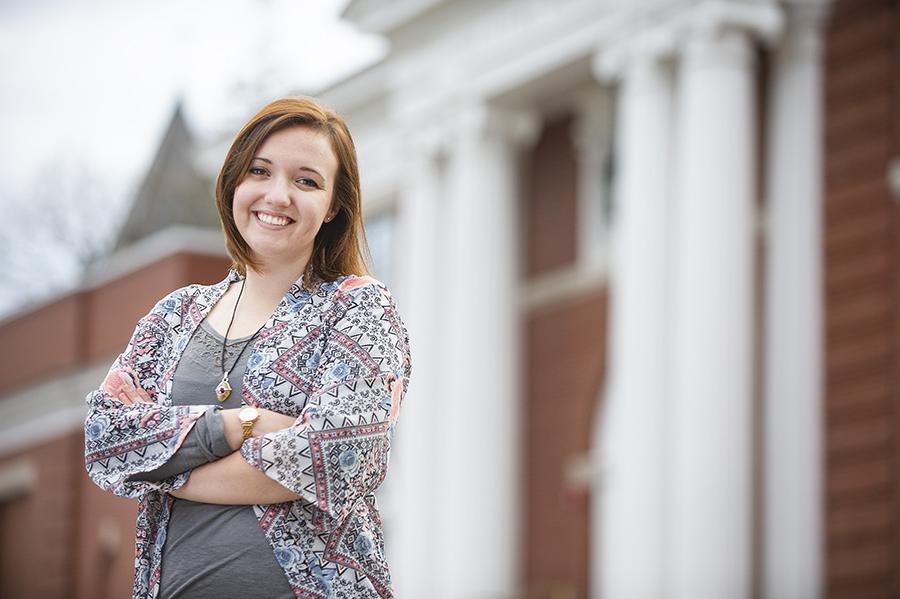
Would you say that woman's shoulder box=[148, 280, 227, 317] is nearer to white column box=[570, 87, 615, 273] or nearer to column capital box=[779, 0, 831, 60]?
column capital box=[779, 0, 831, 60]

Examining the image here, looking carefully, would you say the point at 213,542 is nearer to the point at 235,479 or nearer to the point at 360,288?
the point at 235,479

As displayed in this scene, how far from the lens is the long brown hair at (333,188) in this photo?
9.86ft

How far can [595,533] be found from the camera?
71.9 ft

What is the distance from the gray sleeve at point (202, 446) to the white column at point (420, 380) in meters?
18.6

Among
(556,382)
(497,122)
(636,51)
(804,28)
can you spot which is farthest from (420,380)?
(804,28)

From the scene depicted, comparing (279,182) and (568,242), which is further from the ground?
(568,242)

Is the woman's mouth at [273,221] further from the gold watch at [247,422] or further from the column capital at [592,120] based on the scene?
the column capital at [592,120]

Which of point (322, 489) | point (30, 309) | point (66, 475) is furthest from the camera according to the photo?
point (30, 309)

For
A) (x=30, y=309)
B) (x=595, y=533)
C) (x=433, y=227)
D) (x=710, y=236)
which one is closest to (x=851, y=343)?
(x=710, y=236)

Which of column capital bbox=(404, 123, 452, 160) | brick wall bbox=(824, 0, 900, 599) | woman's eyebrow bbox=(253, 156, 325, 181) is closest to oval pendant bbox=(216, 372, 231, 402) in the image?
woman's eyebrow bbox=(253, 156, 325, 181)

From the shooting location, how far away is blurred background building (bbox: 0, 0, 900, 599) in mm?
17453

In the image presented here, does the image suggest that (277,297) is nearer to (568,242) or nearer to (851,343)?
(851,343)

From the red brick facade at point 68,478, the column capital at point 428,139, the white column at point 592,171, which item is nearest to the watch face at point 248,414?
the red brick facade at point 68,478

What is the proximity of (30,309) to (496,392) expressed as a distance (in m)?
8.83
